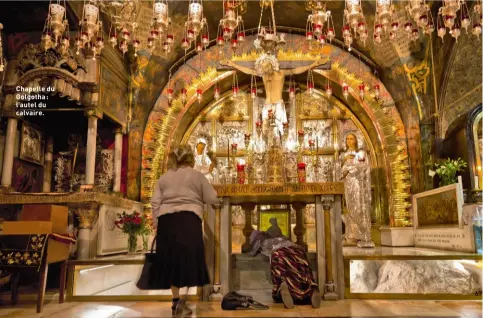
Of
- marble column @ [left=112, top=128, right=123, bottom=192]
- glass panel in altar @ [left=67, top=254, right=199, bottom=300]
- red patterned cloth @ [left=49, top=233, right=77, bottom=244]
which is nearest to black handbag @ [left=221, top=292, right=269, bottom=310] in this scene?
glass panel in altar @ [left=67, top=254, right=199, bottom=300]

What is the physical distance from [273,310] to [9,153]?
5.58 m

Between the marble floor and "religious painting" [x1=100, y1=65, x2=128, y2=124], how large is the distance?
4.14 m

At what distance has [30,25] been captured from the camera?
6.96m

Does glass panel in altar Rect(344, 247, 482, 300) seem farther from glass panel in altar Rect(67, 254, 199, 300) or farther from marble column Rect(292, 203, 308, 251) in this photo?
glass panel in altar Rect(67, 254, 199, 300)

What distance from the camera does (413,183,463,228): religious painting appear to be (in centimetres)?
657

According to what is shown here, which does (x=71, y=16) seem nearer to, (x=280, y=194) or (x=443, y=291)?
(x=280, y=194)

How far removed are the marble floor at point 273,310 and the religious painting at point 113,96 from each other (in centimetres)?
414

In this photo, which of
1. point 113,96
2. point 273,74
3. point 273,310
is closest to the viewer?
point 273,310

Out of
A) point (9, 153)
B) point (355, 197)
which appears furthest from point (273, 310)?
point (9, 153)

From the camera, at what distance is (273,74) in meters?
8.98

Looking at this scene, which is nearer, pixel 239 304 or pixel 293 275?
pixel 239 304

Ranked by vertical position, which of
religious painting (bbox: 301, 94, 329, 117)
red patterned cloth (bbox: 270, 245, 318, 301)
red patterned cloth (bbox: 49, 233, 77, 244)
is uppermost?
religious painting (bbox: 301, 94, 329, 117)

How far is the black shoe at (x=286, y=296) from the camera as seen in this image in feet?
11.9

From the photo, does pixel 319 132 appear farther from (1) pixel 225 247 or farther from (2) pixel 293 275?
(2) pixel 293 275
